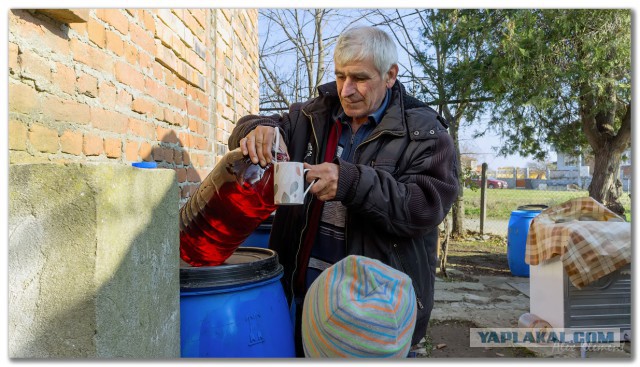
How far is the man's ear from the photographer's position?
2.02 meters

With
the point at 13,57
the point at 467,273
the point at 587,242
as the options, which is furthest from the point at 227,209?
the point at 467,273

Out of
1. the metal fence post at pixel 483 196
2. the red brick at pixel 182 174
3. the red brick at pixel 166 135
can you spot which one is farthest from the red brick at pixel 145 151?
the metal fence post at pixel 483 196

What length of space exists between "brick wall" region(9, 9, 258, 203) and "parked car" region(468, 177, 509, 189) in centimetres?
687

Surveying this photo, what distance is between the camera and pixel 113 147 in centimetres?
192

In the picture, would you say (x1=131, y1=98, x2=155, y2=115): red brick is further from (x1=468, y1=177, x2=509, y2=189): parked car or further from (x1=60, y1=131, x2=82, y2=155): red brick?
(x1=468, y1=177, x2=509, y2=189): parked car

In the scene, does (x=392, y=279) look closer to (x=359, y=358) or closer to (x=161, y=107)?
(x=359, y=358)

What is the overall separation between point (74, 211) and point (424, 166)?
121 centimetres

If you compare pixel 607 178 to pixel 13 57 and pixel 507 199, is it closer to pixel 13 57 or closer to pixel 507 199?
pixel 507 199

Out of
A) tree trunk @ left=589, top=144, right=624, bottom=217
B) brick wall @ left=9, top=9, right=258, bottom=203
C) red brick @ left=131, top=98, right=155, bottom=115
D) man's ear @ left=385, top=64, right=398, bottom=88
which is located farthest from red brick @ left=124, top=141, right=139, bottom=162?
tree trunk @ left=589, top=144, right=624, bottom=217

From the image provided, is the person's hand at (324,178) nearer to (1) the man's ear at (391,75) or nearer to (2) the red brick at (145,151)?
(1) the man's ear at (391,75)

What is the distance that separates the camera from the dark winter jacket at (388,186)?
1683 millimetres

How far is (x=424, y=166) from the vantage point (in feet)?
5.97

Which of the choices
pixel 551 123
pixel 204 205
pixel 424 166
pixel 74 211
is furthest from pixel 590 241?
pixel 551 123

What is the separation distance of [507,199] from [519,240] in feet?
19.5
